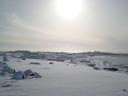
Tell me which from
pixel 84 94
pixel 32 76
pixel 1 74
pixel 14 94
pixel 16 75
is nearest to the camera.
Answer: pixel 14 94

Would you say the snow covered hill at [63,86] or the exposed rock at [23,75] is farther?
the exposed rock at [23,75]

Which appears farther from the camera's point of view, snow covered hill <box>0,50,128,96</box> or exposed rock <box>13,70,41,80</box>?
exposed rock <box>13,70,41,80</box>

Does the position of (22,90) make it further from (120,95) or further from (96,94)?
(120,95)

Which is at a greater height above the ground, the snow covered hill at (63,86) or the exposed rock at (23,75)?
the exposed rock at (23,75)

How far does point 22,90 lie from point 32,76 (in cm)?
637

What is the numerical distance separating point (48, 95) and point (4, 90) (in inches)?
139

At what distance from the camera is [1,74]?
20453mm

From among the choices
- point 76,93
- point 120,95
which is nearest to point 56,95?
point 76,93

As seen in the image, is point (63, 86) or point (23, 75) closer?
point (63, 86)

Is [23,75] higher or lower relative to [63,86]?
higher

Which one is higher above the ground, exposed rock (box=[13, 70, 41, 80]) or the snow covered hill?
exposed rock (box=[13, 70, 41, 80])

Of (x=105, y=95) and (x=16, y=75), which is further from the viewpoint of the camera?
(x=16, y=75)

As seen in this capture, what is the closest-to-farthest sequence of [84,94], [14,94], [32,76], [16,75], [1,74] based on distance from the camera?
[14,94] → [84,94] → [16,75] → [32,76] → [1,74]

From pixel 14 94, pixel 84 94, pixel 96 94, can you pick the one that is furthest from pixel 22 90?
pixel 96 94
